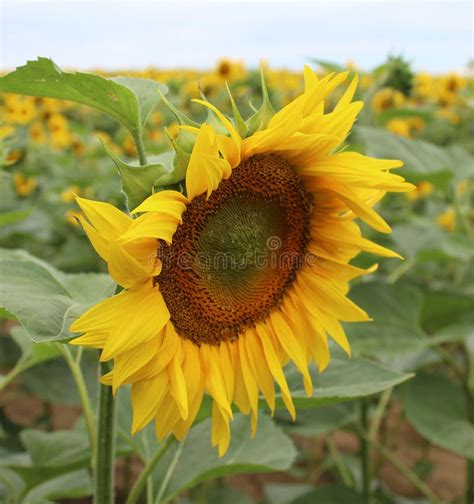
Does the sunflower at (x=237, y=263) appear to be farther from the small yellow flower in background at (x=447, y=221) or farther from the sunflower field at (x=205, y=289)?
the small yellow flower in background at (x=447, y=221)

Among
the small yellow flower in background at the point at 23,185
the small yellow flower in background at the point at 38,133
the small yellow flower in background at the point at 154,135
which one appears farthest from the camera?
the small yellow flower in background at the point at 154,135

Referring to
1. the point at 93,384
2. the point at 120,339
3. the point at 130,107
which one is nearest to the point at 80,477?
the point at 93,384

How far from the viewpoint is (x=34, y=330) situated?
0.83m

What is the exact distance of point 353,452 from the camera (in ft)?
10.2

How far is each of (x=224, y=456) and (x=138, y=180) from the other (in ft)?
2.06

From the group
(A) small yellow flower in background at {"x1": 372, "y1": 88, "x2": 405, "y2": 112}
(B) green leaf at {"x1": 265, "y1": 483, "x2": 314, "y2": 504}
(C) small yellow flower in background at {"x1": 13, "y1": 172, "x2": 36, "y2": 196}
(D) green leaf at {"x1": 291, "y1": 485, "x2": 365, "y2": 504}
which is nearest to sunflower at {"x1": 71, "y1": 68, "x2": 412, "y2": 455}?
(D) green leaf at {"x1": 291, "y1": 485, "x2": 365, "y2": 504}

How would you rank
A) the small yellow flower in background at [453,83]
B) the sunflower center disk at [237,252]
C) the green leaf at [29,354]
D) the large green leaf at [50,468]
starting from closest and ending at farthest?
the sunflower center disk at [237,252] → the green leaf at [29,354] → the large green leaf at [50,468] → the small yellow flower in background at [453,83]

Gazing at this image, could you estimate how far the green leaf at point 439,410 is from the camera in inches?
66.4

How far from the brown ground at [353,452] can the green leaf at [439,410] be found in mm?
806

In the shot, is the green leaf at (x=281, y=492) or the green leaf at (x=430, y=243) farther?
the green leaf at (x=281, y=492)

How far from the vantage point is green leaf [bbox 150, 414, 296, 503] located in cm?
117

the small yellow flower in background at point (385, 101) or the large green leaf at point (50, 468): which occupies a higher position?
the large green leaf at point (50, 468)

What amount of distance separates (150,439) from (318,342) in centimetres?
41

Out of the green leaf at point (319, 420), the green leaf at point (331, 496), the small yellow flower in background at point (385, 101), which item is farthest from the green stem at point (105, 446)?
the small yellow flower in background at point (385, 101)
